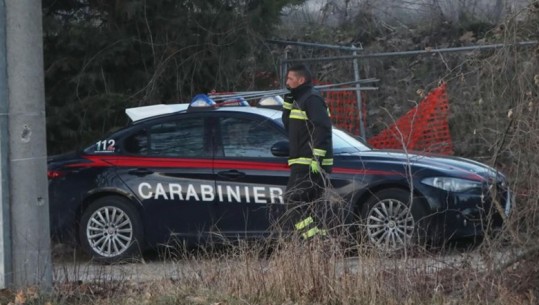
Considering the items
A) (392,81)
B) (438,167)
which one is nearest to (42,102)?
(438,167)

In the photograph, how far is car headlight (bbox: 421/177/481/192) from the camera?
30.3 ft

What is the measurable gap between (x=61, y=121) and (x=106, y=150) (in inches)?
117

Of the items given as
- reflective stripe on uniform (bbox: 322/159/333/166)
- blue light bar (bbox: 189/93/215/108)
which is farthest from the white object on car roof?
reflective stripe on uniform (bbox: 322/159/333/166)

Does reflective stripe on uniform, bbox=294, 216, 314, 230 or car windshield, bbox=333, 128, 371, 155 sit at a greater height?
car windshield, bbox=333, 128, 371, 155

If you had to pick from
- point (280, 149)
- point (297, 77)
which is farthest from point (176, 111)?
point (297, 77)

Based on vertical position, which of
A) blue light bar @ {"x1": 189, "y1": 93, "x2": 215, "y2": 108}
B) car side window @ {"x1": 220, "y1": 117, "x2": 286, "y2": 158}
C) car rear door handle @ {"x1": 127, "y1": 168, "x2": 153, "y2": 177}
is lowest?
car rear door handle @ {"x1": 127, "y1": 168, "x2": 153, "y2": 177}

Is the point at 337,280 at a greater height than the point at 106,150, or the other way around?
the point at 106,150

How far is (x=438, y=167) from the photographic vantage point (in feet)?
30.8

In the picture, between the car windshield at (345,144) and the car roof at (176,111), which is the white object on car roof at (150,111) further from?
the car windshield at (345,144)

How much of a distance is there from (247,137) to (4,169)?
10.8 feet

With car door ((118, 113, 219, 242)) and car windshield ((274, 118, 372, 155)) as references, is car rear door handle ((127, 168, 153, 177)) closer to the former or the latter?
car door ((118, 113, 219, 242))

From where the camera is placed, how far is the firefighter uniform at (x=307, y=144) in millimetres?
8195

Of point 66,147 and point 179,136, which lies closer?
point 179,136

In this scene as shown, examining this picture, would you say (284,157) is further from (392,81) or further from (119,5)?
(392,81)
